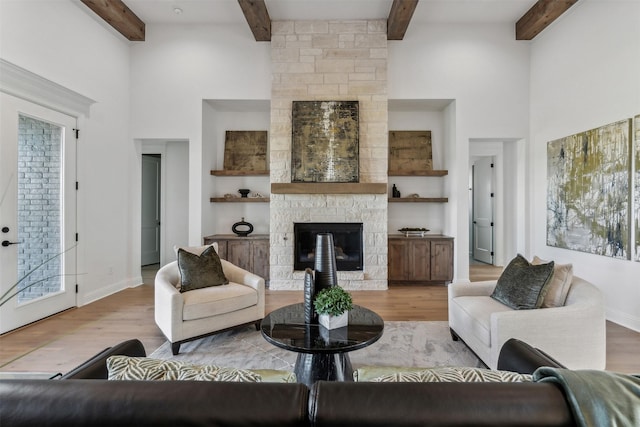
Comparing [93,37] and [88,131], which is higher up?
[93,37]

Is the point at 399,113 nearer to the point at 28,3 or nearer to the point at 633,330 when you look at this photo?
the point at 633,330

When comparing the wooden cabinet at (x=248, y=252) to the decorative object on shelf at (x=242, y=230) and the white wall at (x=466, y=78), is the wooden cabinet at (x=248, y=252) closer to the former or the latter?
the decorative object on shelf at (x=242, y=230)

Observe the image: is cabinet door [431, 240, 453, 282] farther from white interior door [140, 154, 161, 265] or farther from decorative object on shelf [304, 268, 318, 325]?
white interior door [140, 154, 161, 265]

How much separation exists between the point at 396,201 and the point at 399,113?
1558 millimetres

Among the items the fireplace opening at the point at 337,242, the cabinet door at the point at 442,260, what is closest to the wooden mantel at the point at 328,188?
the fireplace opening at the point at 337,242

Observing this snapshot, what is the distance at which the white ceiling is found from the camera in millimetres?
4375

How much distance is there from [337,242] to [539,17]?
4208 mm

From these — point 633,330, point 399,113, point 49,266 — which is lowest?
point 633,330

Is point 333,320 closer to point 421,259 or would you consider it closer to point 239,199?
point 421,259

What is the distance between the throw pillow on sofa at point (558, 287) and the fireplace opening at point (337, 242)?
2.75 m

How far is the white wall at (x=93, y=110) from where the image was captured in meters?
3.30

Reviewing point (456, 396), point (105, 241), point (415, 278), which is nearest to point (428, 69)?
point (415, 278)

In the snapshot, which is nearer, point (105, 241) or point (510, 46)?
point (105, 241)

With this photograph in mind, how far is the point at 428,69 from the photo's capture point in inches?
193
